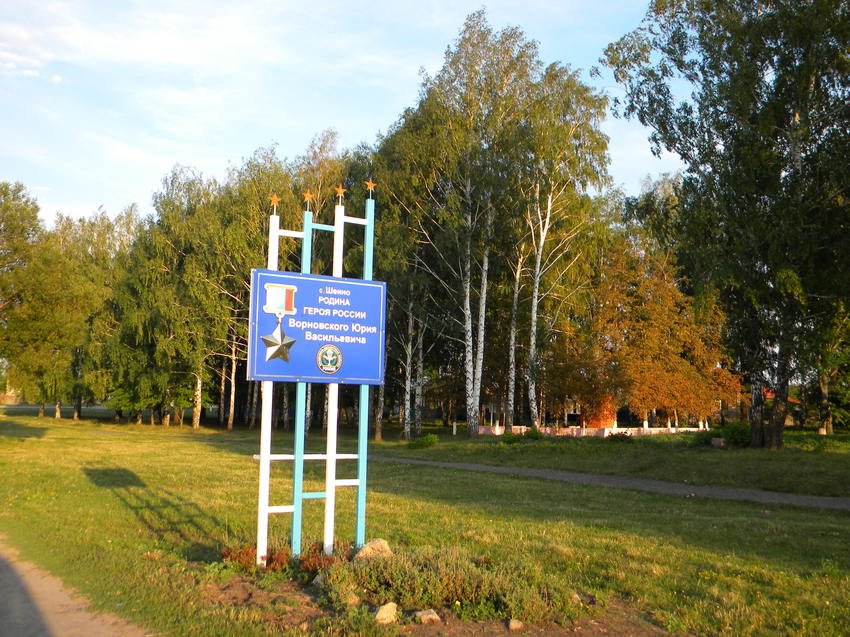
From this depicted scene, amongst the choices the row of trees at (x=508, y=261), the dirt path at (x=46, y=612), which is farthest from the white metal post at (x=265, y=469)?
the row of trees at (x=508, y=261)

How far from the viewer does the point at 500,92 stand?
105ft

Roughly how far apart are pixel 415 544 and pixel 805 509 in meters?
8.61

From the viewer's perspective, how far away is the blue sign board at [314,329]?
743 cm

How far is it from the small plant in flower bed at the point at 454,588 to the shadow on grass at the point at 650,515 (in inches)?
115

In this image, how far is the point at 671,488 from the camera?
16.6 metres

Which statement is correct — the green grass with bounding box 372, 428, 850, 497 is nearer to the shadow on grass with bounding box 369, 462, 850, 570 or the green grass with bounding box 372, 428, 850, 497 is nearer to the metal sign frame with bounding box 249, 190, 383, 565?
the shadow on grass with bounding box 369, 462, 850, 570

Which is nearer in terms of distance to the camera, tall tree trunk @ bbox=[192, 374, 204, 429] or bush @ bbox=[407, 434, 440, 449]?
bush @ bbox=[407, 434, 440, 449]

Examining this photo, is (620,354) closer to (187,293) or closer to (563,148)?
(563,148)

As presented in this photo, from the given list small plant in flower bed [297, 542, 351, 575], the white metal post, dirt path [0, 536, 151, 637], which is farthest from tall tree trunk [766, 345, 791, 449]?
dirt path [0, 536, 151, 637]

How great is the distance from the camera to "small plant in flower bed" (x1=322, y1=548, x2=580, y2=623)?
5.74m

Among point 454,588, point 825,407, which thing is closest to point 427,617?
point 454,588

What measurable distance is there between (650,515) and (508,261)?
77.1 ft

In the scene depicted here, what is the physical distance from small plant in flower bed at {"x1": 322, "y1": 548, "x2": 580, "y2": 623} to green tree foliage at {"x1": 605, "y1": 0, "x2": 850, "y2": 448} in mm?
14383

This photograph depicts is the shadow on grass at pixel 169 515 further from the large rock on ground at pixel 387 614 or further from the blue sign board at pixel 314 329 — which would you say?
the large rock on ground at pixel 387 614
